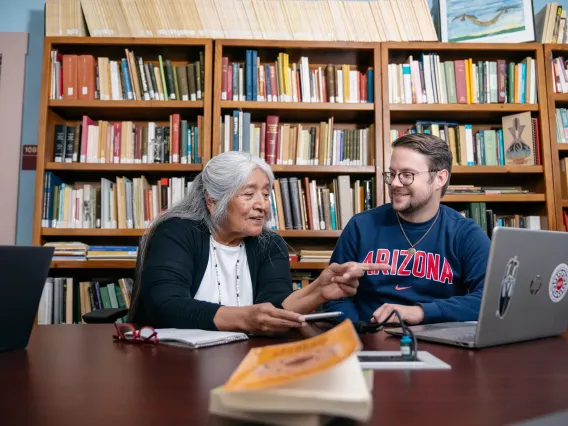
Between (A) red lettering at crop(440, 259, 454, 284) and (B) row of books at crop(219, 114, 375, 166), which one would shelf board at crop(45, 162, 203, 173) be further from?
(A) red lettering at crop(440, 259, 454, 284)

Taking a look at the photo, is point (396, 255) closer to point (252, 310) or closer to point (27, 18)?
point (252, 310)

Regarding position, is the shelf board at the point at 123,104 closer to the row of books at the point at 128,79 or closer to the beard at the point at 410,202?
the row of books at the point at 128,79

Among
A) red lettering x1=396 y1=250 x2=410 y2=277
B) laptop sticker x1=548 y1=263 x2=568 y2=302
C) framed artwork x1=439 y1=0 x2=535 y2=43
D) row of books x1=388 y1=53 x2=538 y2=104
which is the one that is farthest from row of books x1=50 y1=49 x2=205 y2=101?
laptop sticker x1=548 y1=263 x2=568 y2=302

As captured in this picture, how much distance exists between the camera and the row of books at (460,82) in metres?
2.87

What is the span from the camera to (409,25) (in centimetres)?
288

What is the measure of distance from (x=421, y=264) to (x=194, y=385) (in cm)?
124

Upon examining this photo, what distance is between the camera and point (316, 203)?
2.85 meters

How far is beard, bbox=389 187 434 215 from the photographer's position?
6.17 ft

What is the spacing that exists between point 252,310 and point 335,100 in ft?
6.52

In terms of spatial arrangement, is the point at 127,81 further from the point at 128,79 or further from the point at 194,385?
the point at 194,385

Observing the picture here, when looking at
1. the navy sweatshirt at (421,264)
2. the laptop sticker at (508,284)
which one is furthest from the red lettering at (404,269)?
the laptop sticker at (508,284)

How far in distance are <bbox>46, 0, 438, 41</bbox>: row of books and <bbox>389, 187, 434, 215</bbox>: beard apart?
1318mm

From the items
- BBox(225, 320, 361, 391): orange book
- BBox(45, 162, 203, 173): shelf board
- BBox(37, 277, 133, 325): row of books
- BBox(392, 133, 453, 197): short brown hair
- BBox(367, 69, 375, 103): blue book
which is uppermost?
BBox(367, 69, 375, 103): blue book

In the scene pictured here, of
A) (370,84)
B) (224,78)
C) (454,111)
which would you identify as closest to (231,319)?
(224,78)
